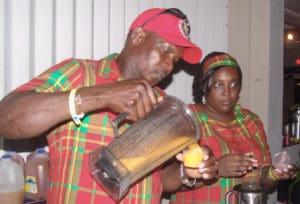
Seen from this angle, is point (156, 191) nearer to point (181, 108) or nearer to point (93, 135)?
point (93, 135)

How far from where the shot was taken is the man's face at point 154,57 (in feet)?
4.64

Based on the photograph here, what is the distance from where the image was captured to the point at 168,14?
4.75ft

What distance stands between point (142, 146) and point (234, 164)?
3.31 ft

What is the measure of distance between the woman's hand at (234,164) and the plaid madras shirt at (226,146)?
109 mm

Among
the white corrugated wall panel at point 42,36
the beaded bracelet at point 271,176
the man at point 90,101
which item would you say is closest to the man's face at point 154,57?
the man at point 90,101

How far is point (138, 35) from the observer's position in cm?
146

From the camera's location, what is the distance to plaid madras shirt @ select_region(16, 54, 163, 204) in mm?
1301

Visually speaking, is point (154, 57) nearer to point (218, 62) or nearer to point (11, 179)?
point (11, 179)

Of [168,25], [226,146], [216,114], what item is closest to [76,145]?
[168,25]

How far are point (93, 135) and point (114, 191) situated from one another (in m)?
0.28

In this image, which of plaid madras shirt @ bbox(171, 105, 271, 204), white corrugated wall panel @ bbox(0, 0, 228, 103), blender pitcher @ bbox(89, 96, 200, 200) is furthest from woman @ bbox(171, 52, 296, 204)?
blender pitcher @ bbox(89, 96, 200, 200)

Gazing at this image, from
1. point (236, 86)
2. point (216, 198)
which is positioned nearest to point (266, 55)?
Result: point (236, 86)

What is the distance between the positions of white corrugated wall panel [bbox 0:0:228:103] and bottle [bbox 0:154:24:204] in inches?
12.5

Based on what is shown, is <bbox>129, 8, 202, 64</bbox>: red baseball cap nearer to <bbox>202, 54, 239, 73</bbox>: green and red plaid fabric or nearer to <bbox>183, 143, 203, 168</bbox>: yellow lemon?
<bbox>183, 143, 203, 168</bbox>: yellow lemon
